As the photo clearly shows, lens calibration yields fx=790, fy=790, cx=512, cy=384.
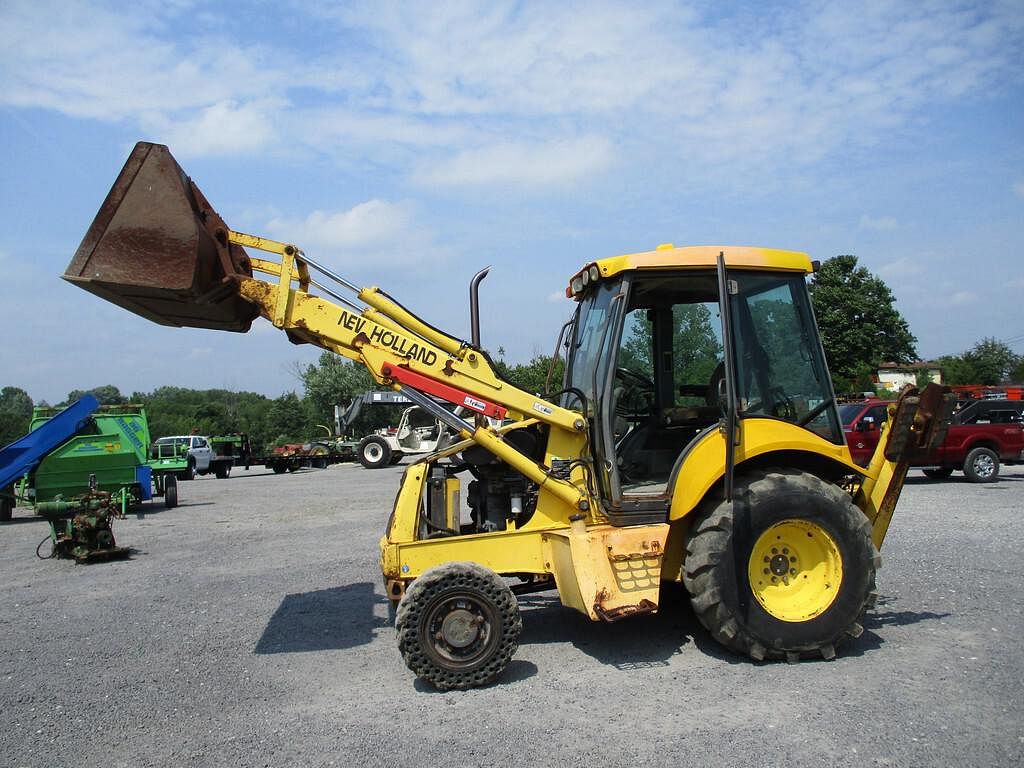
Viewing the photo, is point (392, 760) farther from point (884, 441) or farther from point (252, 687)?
point (884, 441)

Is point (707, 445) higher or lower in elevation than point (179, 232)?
lower

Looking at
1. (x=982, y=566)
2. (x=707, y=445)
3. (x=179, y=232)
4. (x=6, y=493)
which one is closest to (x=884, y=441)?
(x=707, y=445)

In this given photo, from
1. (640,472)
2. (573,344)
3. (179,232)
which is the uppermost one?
(179,232)

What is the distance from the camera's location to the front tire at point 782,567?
494 centimetres

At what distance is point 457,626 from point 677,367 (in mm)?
2574

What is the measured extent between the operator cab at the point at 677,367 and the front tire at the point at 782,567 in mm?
411

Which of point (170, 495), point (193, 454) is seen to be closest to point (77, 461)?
point (170, 495)

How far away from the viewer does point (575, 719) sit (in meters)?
4.22

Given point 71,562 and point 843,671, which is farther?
point 71,562

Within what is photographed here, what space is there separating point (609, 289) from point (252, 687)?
3505 millimetres

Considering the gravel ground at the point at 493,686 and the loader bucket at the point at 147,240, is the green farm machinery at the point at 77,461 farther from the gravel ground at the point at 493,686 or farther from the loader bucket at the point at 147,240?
the loader bucket at the point at 147,240

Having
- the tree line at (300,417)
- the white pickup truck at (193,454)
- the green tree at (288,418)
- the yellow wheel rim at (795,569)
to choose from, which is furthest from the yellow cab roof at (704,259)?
the green tree at (288,418)

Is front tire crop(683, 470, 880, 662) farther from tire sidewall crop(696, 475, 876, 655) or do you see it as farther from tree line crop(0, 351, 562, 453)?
tree line crop(0, 351, 562, 453)

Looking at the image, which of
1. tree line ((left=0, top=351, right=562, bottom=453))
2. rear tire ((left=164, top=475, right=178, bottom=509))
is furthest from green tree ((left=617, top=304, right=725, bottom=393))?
tree line ((left=0, top=351, right=562, bottom=453))
